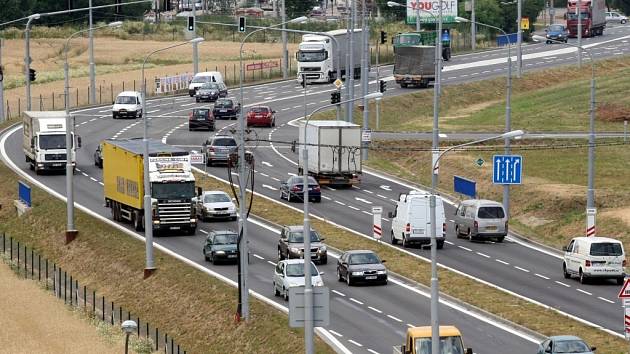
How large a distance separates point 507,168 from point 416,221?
8738 millimetres

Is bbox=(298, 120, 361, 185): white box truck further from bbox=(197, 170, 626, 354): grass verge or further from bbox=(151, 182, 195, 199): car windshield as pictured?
bbox=(151, 182, 195, 199): car windshield

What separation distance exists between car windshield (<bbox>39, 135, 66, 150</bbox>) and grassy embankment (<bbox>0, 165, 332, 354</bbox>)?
3.48 metres

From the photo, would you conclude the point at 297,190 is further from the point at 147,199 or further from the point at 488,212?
the point at 147,199

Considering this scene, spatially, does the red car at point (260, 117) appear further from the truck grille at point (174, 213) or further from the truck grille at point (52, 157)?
the truck grille at point (174, 213)

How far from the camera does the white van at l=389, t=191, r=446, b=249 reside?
239 ft

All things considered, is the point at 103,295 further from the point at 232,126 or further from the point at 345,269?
the point at 232,126

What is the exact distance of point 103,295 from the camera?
72875 millimetres

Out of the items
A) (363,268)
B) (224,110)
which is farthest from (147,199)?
(224,110)

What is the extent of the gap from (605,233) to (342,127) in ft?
58.3

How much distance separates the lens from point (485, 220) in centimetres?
7594

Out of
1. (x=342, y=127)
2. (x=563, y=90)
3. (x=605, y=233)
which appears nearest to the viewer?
(x=605, y=233)

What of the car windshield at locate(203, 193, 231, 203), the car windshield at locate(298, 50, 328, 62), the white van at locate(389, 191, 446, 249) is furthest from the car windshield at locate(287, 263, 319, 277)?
the car windshield at locate(298, 50, 328, 62)

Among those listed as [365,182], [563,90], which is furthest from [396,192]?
[563,90]

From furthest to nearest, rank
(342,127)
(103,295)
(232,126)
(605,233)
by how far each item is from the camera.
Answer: (232,126) < (342,127) < (605,233) < (103,295)
